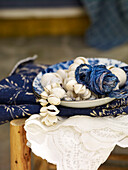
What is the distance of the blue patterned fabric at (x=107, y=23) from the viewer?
2.22 m

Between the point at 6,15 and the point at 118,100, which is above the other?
the point at 6,15

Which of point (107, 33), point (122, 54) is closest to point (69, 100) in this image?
point (122, 54)

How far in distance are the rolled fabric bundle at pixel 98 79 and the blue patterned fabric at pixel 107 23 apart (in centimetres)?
165

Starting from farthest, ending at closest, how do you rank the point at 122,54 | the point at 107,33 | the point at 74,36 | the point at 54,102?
the point at 74,36 → the point at 107,33 → the point at 122,54 → the point at 54,102

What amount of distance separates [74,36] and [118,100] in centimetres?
204

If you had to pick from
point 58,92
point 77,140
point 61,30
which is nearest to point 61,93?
point 58,92

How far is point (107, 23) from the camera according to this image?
7.54 ft

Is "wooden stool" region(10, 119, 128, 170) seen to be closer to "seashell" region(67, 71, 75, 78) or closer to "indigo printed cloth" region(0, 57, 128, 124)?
"indigo printed cloth" region(0, 57, 128, 124)

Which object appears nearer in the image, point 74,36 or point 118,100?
point 118,100

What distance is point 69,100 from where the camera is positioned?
59 cm

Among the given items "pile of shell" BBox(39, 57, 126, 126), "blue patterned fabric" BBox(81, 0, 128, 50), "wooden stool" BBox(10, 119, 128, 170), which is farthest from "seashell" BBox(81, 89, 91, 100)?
"blue patterned fabric" BBox(81, 0, 128, 50)

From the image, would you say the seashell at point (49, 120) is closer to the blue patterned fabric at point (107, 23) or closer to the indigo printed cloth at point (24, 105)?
the indigo printed cloth at point (24, 105)

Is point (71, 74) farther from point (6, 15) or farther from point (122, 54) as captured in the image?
point (6, 15)

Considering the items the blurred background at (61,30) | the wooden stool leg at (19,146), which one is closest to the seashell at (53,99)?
the wooden stool leg at (19,146)
